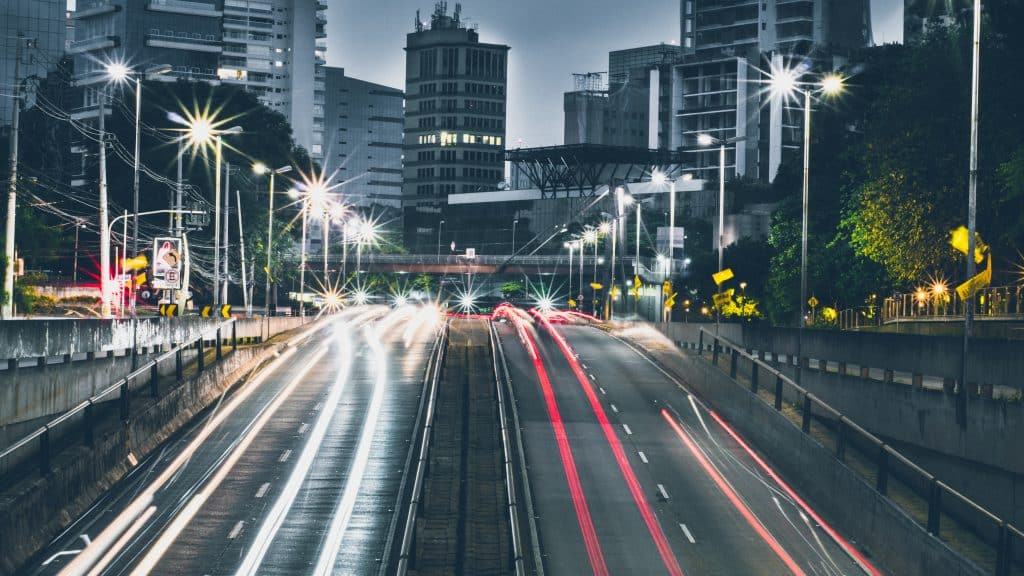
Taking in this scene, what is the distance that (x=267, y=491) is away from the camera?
32.0 m

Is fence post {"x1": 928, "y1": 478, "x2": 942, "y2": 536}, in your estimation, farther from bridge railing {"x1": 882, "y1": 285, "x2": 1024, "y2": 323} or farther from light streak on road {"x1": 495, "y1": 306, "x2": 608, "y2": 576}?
bridge railing {"x1": 882, "y1": 285, "x2": 1024, "y2": 323}

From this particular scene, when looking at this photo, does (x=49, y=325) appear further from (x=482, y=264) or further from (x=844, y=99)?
(x=482, y=264)

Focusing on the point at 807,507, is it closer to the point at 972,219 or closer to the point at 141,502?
the point at 972,219

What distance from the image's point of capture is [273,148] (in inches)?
4747

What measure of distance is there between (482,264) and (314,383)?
386 ft

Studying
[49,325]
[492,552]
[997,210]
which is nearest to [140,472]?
[49,325]

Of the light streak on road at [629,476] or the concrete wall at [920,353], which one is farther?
the concrete wall at [920,353]

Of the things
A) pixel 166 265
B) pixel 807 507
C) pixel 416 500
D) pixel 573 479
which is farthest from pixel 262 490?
pixel 166 265

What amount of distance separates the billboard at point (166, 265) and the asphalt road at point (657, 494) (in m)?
13.7

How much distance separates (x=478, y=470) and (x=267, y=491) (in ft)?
20.6

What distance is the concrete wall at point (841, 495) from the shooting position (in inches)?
983

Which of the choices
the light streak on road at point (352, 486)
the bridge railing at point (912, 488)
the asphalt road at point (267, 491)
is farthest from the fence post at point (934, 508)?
the light streak on road at point (352, 486)

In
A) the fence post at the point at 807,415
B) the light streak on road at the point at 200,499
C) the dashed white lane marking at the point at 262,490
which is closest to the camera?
the light streak on road at the point at 200,499

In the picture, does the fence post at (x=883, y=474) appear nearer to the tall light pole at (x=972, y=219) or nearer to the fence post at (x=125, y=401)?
the tall light pole at (x=972, y=219)
